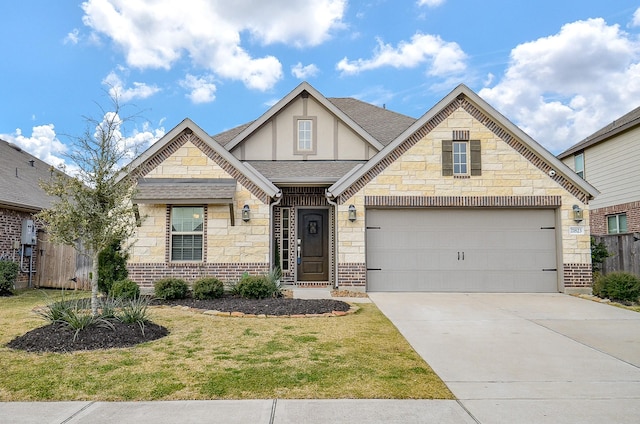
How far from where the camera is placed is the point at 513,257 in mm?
12539

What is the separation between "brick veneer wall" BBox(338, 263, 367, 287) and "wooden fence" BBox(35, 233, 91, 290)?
8083mm

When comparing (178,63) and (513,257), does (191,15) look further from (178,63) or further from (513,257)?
(513,257)

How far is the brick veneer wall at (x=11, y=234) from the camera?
14.0 m

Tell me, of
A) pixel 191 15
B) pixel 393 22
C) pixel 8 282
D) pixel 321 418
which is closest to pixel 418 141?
pixel 393 22

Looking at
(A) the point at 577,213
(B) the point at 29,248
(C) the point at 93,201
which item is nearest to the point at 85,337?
(C) the point at 93,201

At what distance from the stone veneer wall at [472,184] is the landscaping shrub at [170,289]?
4.26 metres

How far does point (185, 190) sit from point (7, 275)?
6.02m

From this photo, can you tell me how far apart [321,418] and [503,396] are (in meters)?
1.97

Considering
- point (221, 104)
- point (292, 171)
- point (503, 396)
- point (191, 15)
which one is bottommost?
point (503, 396)

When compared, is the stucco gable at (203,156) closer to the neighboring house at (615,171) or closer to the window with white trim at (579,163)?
the neighboring house at (615,171)

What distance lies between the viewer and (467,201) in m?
12.4

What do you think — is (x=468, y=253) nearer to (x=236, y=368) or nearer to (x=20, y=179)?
(x=236, y=368)

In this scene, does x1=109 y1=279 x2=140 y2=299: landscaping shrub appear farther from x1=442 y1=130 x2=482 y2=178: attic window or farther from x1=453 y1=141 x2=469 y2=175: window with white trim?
x1=453 y1=141 x2=469 y2=175: window with white trim

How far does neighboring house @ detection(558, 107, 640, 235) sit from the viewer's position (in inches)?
637
